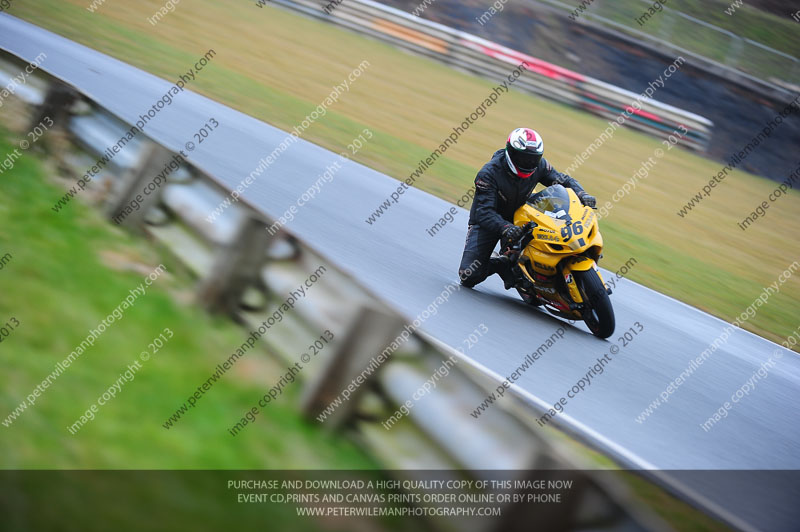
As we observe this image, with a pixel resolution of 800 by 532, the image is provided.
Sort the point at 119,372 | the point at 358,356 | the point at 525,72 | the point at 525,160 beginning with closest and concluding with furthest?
the point at 358,356
the point at 119,372
the point at 525,160
the point at 525,72

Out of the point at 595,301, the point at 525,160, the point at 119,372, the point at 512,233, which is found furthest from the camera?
the point at 525,160

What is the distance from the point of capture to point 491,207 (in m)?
8.59

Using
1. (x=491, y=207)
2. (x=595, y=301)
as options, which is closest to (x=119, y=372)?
(x=595, y=301)

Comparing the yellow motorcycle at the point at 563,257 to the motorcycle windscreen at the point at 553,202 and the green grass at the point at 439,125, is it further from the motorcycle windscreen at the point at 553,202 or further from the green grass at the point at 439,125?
the green grass at the point at 439,125

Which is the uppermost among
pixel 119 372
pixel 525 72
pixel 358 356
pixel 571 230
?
pixel 119 372

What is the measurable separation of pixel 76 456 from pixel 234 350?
153 cm

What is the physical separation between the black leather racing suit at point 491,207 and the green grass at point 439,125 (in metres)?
3.99

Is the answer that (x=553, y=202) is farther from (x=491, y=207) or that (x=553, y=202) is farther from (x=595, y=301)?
(x=595, y=301)

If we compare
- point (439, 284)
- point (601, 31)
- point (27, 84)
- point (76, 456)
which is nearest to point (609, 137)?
point (601, 31)

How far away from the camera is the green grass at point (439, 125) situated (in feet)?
45.0

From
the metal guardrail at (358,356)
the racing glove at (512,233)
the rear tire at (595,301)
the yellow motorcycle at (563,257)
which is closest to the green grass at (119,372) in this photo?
the metal guardrail at (358,356)

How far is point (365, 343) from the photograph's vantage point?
424cm

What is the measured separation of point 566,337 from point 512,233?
1.16 meters

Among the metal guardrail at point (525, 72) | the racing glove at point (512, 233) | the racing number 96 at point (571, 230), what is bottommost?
the metal guardrail at point (525, 72)
